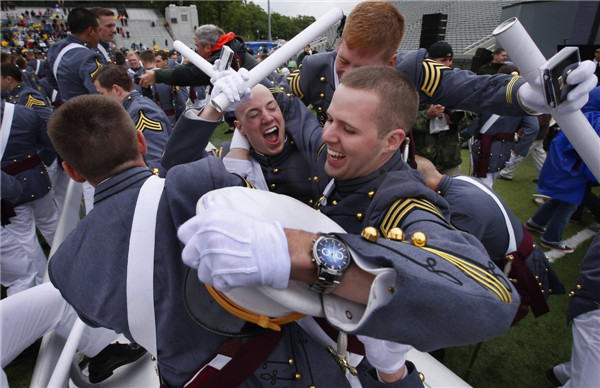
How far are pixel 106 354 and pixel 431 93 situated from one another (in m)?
3.34

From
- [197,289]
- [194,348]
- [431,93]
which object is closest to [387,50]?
[431,93]

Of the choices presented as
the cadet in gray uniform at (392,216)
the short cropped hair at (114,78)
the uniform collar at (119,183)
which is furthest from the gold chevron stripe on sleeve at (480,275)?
the short cropped hair at (114,78)

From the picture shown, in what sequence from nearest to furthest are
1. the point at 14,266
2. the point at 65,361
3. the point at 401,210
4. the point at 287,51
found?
1. the point at 401,210
2. the point at 287,51
3. the point at 65,361
4. the point at 14,266

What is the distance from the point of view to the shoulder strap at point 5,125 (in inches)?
137

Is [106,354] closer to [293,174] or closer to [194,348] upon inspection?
[194,348]

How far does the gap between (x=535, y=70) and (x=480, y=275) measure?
4.14 feet

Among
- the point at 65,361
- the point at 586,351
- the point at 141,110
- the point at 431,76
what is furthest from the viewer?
the point at 141,110

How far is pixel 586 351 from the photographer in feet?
7.72

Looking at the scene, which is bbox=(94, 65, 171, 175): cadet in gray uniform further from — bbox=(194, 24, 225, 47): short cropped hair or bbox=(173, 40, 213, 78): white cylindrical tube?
bbox=(194, 24, 225, 47): short cropped hair

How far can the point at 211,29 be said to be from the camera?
14.0 ft

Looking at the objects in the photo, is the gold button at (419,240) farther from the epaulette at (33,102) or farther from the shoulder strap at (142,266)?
the epaulette at (33,102)

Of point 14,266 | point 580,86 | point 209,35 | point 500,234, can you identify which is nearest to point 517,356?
point 500,234

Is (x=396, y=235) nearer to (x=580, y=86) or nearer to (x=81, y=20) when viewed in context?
(x=580, y=86)

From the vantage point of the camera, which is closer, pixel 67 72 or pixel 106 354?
pixel 106 354
